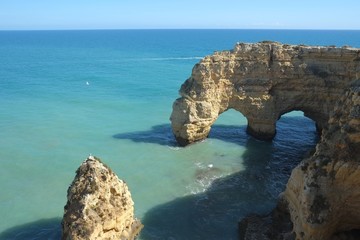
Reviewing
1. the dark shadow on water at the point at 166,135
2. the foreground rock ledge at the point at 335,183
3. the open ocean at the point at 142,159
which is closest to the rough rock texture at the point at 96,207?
the open ocean at the point at 142,159

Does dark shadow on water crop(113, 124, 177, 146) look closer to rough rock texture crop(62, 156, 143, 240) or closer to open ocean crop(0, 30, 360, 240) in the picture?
open ocean crop(0, 30, 360, 240)

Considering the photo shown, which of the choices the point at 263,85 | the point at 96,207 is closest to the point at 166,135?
the point at 263,85

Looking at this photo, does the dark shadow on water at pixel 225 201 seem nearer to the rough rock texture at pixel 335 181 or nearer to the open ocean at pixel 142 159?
the open ocean at pixel 142 159

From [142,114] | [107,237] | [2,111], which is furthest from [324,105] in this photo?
[2,111]

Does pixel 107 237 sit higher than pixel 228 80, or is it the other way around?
pixel 228 80

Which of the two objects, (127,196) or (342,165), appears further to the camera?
(127,196)

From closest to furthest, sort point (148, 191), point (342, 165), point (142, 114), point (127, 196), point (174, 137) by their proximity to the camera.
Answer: point (342, 165) < point (127, 196) < point (148, 191) < point (174, 137) < point (142, 114)

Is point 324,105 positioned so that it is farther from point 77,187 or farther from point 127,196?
point 77,187

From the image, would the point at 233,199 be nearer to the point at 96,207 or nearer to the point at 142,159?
the point at 142,159
